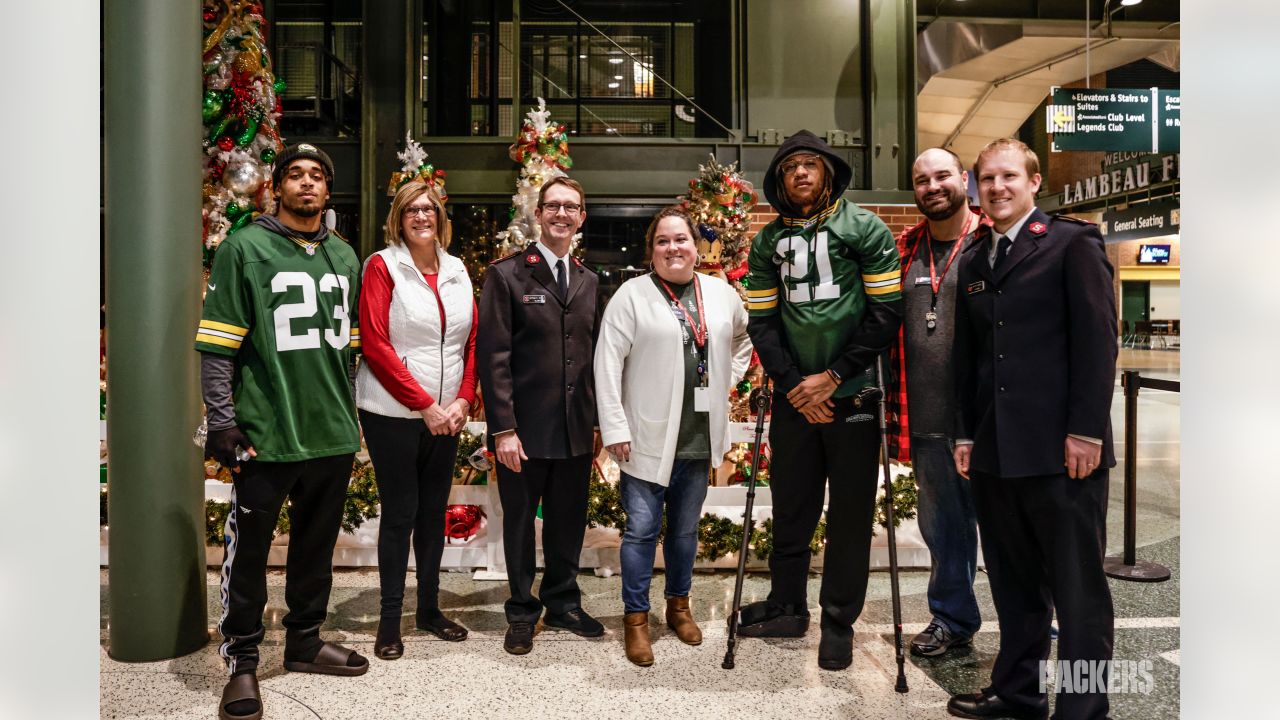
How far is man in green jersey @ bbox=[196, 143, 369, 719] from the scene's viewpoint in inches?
117

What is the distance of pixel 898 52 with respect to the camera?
8.66m

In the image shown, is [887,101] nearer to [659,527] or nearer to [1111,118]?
[1111,118]

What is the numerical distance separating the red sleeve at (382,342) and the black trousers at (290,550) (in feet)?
1.12

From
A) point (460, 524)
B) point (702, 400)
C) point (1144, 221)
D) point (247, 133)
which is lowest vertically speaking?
point (460, 524)

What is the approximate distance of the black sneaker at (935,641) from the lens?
11.4ft

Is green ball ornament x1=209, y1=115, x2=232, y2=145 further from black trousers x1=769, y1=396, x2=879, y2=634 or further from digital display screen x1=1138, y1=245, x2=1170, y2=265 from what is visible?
digital display screen x1=1138, y1=245, x2=1170, y2=265

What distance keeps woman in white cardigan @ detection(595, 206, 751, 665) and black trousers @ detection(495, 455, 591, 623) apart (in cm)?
24

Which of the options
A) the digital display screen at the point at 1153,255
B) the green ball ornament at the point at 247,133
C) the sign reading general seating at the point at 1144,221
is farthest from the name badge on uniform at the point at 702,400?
the digital display screen at the point at 1153,255

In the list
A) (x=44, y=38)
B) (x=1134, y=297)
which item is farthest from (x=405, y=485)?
(x=1134, y=297)

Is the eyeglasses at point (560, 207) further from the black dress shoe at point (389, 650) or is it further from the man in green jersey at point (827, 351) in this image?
the black dress shoe at point (389, 650)

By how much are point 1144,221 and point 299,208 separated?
53.9 ft

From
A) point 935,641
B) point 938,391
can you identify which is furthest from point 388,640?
point 938,391

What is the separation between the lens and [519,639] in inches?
139

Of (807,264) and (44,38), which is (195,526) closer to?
(44,38)
